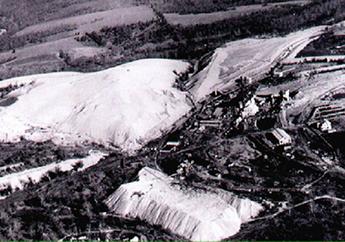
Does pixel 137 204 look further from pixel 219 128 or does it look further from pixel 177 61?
pixel 177 61

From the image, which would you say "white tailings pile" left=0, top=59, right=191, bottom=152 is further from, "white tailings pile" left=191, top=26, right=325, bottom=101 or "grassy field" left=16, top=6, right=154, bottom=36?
"grassy field" left=16, top=6, right=154, bottom=36

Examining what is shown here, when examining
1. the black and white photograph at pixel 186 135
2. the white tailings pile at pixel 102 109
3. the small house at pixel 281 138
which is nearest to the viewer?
the black and white photograph at pixel 186 135

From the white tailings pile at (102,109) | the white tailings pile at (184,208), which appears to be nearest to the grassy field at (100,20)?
the white tailings pile at (102,109)

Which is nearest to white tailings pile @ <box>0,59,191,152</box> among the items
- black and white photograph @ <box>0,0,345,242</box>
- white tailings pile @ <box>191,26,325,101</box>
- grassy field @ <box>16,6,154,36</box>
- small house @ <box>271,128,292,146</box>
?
black and white photograph @ <box>0,0,345,242</box>

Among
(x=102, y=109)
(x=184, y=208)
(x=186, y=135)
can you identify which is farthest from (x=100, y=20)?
(x=184, y=208)

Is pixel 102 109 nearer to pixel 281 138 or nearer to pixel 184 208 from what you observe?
pixel 281 138

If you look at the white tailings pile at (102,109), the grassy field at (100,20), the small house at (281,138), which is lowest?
the grassy field at (100,20)

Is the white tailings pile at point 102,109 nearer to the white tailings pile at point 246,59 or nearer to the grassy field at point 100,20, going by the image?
the white tailings pile at point 246,59
